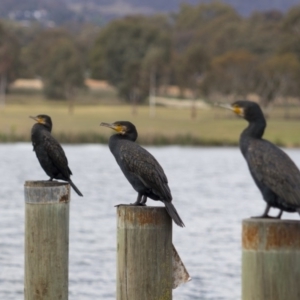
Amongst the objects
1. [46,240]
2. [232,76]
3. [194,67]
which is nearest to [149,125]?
[232,76]

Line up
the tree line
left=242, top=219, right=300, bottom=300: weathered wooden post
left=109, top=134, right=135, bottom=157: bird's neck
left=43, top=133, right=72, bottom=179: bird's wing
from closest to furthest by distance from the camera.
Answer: left=242, top=219, right=300, bottom=300: weathered wooden post, left=109, top=134, right=135, bottom=157: bird's neck, left=43, top=133, right=72, bottom=179: bird's wing, the tree line

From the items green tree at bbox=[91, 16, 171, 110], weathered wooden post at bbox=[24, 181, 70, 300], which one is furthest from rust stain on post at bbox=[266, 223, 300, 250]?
green tree at bbox=[91, 16, 171, 110]

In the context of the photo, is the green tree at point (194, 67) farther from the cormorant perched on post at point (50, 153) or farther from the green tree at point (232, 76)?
the cormorant perched on post at point (50, 153)

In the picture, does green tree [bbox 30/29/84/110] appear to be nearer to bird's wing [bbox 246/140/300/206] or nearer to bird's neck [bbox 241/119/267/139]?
bird's neck [bbox 241/119/267/139]

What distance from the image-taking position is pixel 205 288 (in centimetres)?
1597

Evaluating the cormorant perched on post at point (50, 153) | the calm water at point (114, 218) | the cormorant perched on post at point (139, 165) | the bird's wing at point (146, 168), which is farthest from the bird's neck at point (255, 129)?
the calm water at point (114, 218)

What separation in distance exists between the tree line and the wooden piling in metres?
74.9

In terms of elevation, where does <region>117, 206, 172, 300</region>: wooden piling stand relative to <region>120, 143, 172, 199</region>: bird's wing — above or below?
below

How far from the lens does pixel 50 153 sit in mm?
11062

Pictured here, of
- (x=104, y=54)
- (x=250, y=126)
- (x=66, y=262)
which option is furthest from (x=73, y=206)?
(x=104, y=54)

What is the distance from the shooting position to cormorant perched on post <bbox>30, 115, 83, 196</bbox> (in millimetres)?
10977

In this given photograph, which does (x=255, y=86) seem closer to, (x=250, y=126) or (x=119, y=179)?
(x=119, y=179)

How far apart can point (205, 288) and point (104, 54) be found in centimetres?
9330

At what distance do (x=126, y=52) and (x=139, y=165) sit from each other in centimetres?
9743
